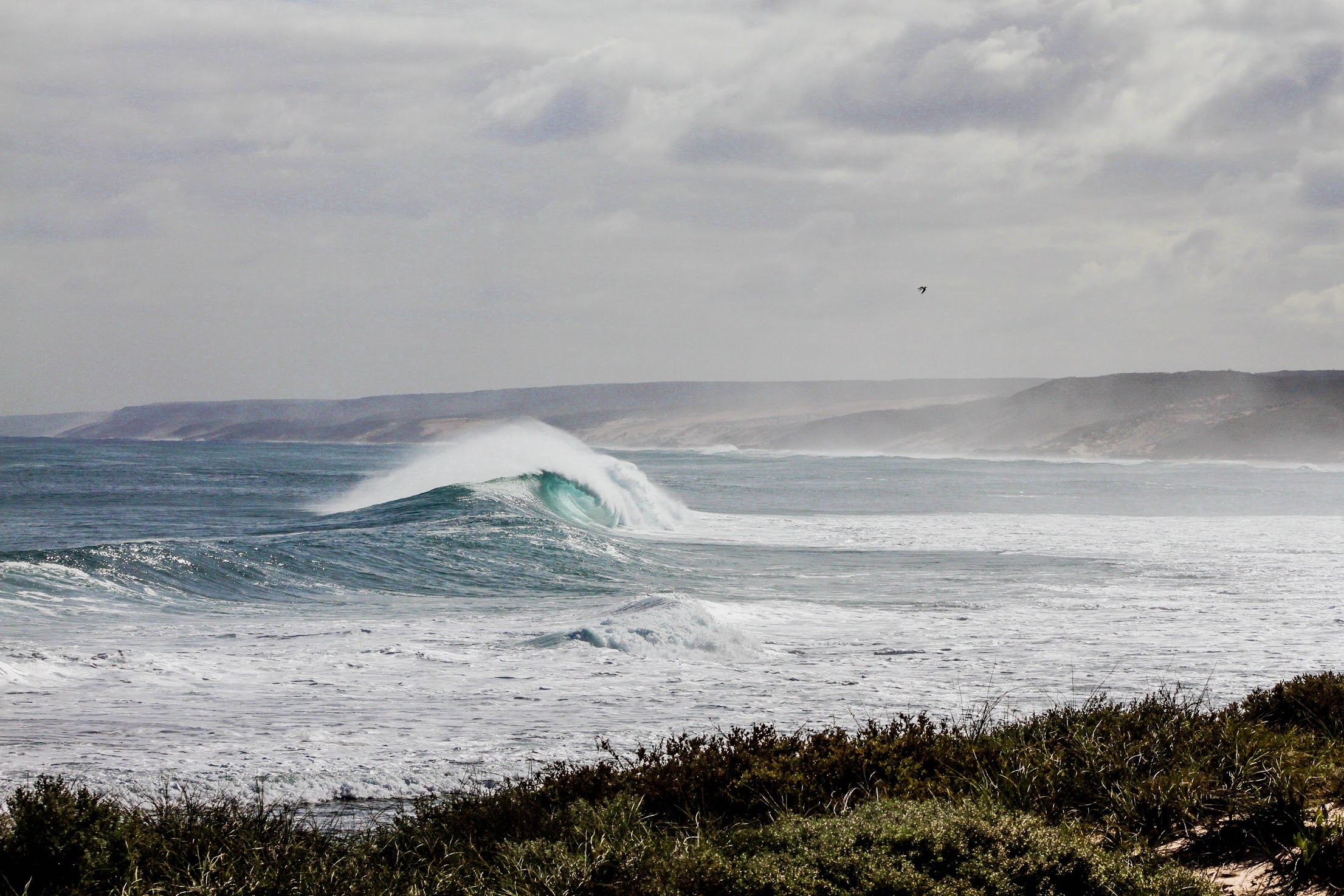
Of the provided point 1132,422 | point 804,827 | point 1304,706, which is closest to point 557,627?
point 1304,706

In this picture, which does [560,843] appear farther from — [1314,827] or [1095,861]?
[1314,827]

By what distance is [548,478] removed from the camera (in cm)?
3306

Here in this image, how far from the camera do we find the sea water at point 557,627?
7.12 metres

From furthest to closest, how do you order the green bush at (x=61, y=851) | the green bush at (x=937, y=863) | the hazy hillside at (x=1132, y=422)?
the hazy hillside at (x=1132, y=422) < the green bush at (x=61, y=851) < the green bush at (x=937, y=863)

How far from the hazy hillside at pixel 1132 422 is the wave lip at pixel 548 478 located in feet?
240

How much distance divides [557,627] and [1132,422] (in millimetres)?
115425

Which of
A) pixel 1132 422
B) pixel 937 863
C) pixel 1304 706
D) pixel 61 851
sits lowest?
pixel 1304 706

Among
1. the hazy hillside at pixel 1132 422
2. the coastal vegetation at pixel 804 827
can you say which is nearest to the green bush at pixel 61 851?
the coastal vegetation at pixel 804 827

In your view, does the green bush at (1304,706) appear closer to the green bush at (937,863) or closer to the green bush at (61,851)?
the green bush at (937,863)

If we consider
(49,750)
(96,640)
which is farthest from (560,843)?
(96,640)

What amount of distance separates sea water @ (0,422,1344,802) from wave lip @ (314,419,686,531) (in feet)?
3.84

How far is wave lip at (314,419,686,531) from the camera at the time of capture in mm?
31000

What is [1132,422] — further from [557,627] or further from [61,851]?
[61,851]

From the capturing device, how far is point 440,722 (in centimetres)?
743
